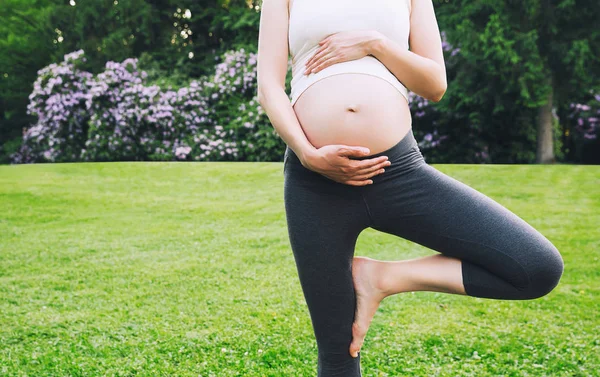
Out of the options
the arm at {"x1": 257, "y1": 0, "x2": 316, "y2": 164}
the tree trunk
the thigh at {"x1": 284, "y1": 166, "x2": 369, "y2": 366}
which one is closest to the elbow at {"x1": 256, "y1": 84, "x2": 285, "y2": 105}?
the arm at {"x1": 257, "y1": 0, "x2": 316, "y2": 164}

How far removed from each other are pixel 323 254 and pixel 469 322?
7.40 ft

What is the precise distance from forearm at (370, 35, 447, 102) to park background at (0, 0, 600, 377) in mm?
1638

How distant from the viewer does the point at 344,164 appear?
1.44m

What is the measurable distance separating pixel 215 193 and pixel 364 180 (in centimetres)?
633

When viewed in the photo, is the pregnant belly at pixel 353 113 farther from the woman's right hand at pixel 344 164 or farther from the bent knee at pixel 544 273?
the bent knee at pixel 544 273

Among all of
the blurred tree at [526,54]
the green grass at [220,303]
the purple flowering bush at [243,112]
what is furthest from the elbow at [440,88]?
the purple flowering bush at [243,112]

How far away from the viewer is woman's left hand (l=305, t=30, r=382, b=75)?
1521mm

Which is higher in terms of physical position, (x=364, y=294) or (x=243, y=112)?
(x=243, y=112)

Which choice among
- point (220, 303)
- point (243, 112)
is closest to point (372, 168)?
point (220, 303)

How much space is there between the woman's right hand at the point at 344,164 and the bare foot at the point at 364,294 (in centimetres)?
31

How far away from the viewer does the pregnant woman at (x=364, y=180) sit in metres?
1.51

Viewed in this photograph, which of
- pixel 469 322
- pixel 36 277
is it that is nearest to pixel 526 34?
pixel 469 322

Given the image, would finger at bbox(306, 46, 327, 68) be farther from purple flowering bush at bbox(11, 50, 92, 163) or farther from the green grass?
purple flowering bush at bbox(11, 50, 92, 163)

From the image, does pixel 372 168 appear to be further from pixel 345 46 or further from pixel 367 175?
pixel 345 46
